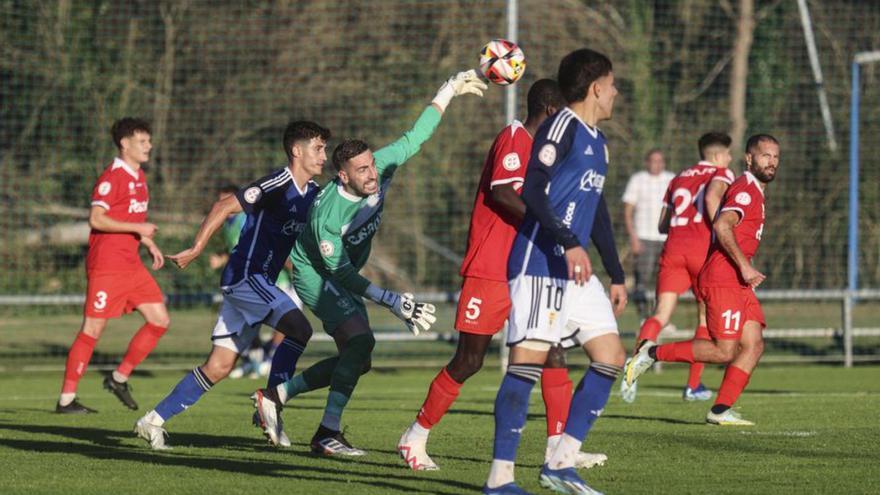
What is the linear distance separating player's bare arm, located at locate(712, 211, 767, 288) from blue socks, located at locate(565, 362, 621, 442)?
332 cm

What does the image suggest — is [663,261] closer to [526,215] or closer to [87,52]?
[526,215]

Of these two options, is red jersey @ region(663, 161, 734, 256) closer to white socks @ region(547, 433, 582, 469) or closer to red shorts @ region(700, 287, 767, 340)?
red shorts @ region(700, 287, 767, 340)

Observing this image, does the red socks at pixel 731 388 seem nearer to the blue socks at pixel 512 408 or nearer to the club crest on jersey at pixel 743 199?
the club crest on jersey at pixel 743 199

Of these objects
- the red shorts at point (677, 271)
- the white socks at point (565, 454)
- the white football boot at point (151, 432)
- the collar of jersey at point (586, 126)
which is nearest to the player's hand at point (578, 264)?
the collar of jersey at point (586, 126)

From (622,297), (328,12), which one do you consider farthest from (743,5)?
(622,297)

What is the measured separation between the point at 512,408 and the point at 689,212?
665 centimetres

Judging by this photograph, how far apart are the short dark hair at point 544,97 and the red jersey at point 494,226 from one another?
0.18 meters

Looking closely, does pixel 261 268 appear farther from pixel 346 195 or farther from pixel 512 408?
pixel 512 408

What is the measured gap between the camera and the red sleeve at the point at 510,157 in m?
7.97

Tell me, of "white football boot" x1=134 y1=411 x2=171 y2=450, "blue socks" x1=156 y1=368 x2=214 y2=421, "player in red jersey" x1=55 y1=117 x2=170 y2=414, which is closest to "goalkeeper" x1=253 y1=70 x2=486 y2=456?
"blue socks" x1=156 y1=368 x2=214 y2=421

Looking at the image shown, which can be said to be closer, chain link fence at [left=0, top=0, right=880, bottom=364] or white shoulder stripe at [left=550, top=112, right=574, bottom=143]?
white shoulder stripe at [left=550, top=112, right=574, bottom=143]

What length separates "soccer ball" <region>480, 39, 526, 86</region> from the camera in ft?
30.4

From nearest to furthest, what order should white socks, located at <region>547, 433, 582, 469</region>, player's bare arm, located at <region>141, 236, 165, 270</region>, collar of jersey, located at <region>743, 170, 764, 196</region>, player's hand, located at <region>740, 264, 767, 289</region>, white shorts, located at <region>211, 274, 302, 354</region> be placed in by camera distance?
white socks, located at <region>547, 433, 582, 469</region>, white shorts, located at <region>211, 274, 302, 354</region>, player's hand, located at <region>740, 264, 767, 289</region>, collar of jersey, located at <region>743, 170, 764, 196</region>, player's bare arm, located at <region>141, 236, 165, 270</region>

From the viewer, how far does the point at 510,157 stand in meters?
8.02
